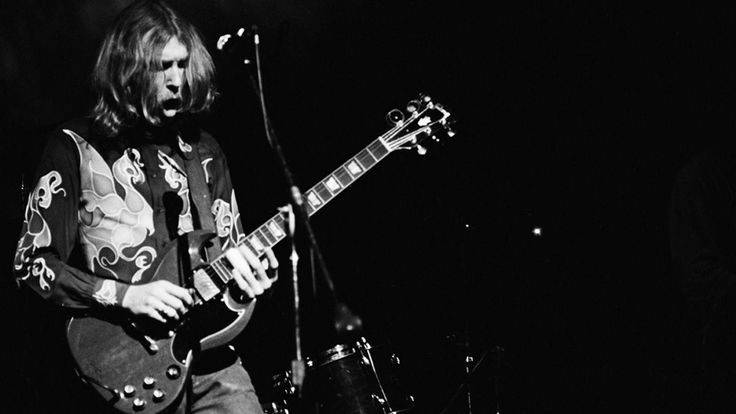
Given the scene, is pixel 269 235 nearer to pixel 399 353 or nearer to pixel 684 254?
A: pixel 399 353

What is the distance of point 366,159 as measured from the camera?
114 inches

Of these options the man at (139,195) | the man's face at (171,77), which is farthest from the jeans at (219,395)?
the man's face at (171,77)

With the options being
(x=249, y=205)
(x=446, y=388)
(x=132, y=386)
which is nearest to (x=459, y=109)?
(x=249, y=205)

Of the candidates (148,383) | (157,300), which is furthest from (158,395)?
(157,300)

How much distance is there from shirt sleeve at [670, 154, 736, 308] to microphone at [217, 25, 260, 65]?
225 centimetres

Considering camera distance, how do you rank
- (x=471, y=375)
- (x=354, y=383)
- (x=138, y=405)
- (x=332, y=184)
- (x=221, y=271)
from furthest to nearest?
(x=471, y=375), (x=354, y=383), (x=332, y=184), (x=221, y=271), (x=138, y=405)

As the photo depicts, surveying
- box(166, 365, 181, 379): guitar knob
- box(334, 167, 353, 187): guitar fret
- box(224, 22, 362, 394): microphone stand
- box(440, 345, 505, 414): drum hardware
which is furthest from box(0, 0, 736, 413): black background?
box(224, 22, 362, 394): microphone stand

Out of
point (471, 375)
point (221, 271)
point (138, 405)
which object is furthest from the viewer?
point (471, 375)

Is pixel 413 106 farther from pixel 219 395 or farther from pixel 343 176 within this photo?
pixel 219 395

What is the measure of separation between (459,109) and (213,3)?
59.4 inches

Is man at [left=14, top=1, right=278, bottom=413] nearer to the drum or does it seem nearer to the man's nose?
the man's nose

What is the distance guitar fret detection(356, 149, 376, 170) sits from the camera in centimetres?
288

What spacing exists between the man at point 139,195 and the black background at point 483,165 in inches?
24.7

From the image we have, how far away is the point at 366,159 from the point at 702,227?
1.68m
